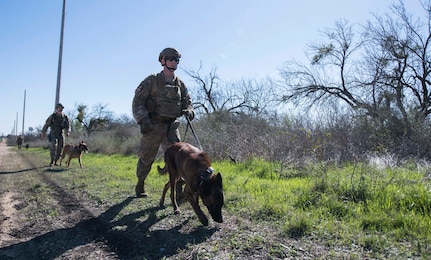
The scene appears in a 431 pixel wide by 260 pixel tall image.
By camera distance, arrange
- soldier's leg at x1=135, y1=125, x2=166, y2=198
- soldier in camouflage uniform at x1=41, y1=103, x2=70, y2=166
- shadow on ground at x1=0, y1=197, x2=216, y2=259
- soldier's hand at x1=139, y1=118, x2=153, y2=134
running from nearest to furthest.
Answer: shadow on ground at x1=0, y1=197, x2=216, y2=259
soldier's hand at x1=139, y1=118, x2=153, y2=134
soldier's leg at x1=135, y1=125, x2=166, y2=198
soldier in camouflage uniform at x1=41, y1=103, x2=70, y2=166

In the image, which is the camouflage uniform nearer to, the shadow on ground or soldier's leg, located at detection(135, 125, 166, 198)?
soldier's leg, located at detection(135, 125, 166, 198)

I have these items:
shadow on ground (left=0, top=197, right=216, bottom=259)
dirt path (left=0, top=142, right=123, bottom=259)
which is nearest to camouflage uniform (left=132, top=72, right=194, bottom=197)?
dirt path (left=0, top=142, right=123, bottom=259)

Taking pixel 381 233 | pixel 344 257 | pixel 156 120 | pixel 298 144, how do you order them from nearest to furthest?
pixel 344 257 → pixel 381 233 → pixel 156 120 → pixel 298 144

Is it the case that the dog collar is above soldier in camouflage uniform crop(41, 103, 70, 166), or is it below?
below

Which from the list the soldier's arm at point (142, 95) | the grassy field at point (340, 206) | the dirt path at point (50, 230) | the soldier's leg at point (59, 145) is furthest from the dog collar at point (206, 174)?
the soldier's leg at point (59, 145)

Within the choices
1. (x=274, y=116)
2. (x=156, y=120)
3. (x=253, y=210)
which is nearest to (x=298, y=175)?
(x=253, y=210)

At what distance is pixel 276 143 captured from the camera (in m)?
9.41

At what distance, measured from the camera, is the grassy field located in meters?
3.01

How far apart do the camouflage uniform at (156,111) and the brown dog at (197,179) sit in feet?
2.68

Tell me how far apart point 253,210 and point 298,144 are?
17.5 feet

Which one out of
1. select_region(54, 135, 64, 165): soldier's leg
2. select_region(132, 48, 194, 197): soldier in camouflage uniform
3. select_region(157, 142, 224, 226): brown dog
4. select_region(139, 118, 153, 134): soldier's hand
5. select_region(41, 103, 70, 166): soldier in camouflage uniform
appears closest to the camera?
select_region(157, 142, 224, 226): brown dog

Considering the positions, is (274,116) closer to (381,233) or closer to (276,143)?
(276,143)

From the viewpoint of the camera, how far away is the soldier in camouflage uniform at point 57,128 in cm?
1171

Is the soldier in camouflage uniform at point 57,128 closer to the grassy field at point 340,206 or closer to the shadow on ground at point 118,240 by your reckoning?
the grassy field at point 340,206
